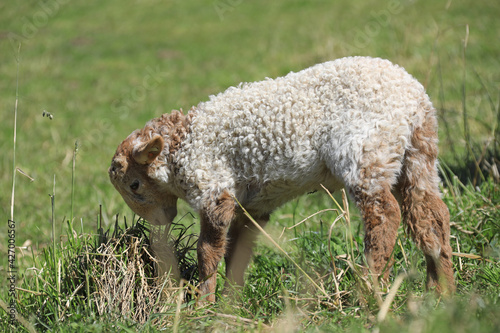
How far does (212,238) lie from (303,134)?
838 millimetres

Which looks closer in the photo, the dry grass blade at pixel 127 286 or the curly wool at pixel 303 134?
the curly wool at pixel 303 134

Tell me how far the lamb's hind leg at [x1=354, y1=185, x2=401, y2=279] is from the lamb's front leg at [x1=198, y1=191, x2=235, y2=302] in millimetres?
809

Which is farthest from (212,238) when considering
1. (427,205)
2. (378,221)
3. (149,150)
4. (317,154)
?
(427,205)

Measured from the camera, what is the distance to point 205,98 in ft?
33.0

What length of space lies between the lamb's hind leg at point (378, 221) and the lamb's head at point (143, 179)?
134 centimetres

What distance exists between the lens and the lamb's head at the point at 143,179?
12.3ft

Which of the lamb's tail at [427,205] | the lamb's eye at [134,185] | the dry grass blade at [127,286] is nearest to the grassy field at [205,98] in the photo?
the dry grass blade at [127,286]

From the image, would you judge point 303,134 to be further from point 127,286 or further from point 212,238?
point 127,286

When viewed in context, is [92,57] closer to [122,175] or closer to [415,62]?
[415,62]

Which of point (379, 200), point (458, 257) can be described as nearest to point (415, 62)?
point (458, 257)

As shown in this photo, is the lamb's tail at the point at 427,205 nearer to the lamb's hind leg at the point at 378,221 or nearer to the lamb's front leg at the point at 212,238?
the lamb's hind leg at the point at 378,221

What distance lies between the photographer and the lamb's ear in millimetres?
3592

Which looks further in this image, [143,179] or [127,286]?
[143,179]

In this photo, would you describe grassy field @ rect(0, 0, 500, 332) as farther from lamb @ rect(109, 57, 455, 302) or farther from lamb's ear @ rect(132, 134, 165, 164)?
lamb's ear @ rect(132, 134, 165, 164)
